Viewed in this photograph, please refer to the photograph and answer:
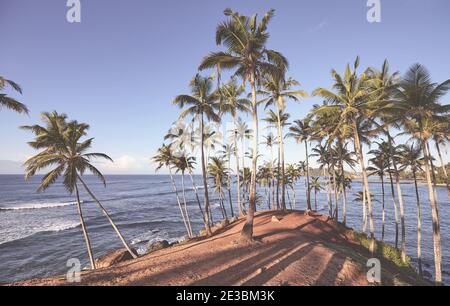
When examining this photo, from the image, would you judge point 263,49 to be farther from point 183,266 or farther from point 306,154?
point 306,154

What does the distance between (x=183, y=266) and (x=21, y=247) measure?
32.3 meters

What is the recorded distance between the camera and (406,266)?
15547 millimetres

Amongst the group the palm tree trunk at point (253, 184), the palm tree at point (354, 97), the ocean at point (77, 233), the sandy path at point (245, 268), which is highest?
the palm tree at point (354, 97)

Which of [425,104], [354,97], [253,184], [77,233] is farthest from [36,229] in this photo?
[425,104]

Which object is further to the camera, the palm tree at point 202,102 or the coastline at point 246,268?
the palm tree at point 202,102

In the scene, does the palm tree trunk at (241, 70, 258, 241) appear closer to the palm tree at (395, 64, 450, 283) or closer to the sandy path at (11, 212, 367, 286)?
the sandy path at (11, 212, 367, 286)

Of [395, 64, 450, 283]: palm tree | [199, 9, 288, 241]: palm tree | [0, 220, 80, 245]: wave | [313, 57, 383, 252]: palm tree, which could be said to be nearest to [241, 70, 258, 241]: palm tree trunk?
[199, 9, 288, 241]: palm tree

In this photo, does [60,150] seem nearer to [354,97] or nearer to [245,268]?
[245,268]

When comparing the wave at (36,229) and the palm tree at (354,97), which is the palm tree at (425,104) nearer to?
the palm tree at (354,97)

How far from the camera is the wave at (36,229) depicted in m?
30.7

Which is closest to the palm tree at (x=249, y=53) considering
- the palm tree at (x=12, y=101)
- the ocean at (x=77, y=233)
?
the palm tree at (x=12, y=101)

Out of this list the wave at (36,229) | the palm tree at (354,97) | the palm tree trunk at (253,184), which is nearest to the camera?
the palm tree trunk at (253,184)

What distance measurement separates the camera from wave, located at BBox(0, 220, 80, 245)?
101 ft
